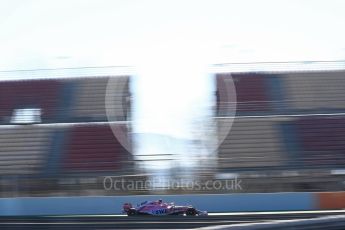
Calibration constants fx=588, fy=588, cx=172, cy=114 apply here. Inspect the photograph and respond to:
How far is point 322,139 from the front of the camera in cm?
2253

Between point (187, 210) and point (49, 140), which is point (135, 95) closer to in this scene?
point (49, 140)

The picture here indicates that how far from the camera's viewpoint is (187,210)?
49.3ft

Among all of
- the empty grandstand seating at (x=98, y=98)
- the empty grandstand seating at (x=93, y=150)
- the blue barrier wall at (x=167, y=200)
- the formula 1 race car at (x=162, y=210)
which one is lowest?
the blue barrier wall at (x=167, y=200)

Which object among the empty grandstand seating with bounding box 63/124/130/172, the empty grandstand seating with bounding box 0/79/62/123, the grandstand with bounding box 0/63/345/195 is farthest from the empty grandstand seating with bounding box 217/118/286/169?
the empty grandstand seating with bounding box 0/79/62/123

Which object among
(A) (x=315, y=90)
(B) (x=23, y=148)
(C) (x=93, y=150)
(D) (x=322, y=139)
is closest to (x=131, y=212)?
(C) (x=93, y=150)

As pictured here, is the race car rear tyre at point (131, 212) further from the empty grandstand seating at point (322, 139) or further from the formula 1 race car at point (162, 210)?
the empty grandstand seating at point (322, 139)

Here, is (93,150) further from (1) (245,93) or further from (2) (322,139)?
(2) (322,139)

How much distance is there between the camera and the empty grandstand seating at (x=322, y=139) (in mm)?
21359

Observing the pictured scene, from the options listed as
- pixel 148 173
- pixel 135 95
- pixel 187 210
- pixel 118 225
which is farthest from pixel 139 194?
pixel 118 225

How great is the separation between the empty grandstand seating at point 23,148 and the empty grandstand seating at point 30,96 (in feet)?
2.25

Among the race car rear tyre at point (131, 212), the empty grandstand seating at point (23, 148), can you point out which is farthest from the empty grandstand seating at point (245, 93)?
the race car rear tyre at point (131, 212)

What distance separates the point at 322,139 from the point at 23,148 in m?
11.6

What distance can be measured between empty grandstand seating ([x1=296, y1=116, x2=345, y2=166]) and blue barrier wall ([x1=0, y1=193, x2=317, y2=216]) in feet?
10.4

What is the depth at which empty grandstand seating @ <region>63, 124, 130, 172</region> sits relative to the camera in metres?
21.4
